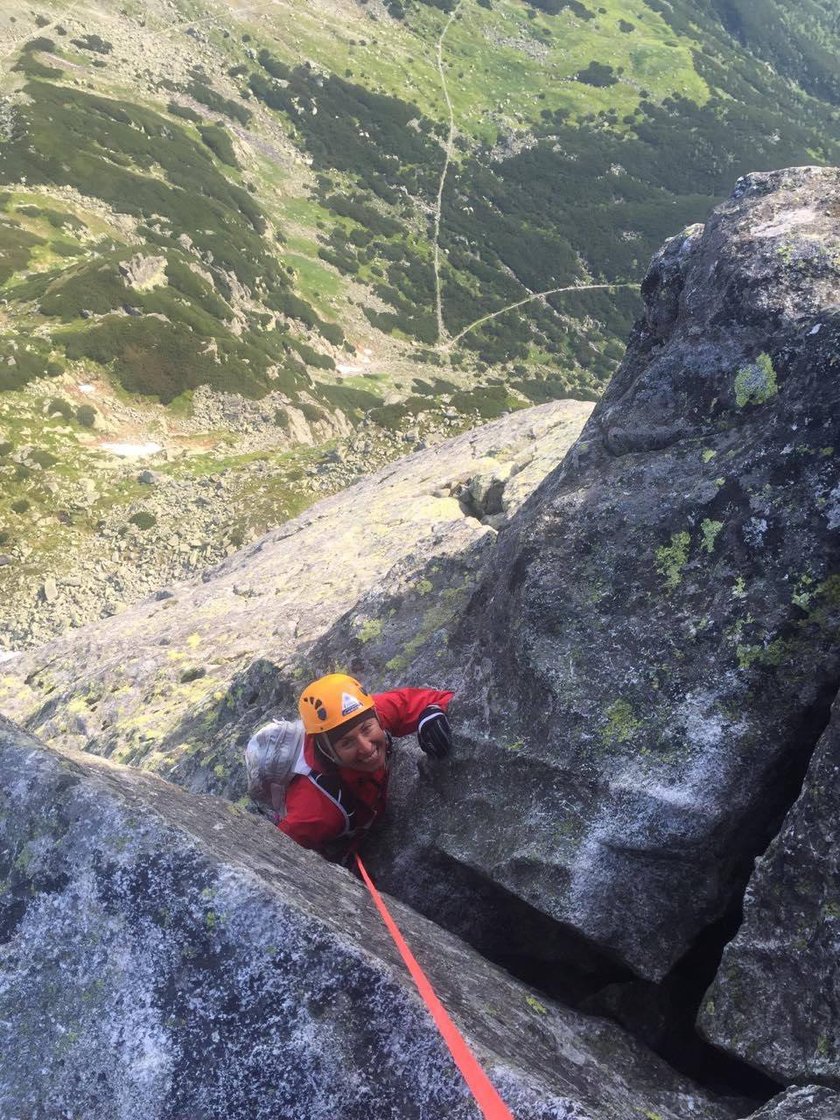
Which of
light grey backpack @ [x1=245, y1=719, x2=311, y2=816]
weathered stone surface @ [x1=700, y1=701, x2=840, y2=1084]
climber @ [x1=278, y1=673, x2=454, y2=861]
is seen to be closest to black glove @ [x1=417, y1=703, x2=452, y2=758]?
climber @ [x1=278, y1=673, x2=454, y2=861]

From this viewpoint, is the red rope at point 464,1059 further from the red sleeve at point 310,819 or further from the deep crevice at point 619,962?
the red sleeve at point 310,819

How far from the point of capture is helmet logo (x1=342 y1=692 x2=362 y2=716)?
7137mm

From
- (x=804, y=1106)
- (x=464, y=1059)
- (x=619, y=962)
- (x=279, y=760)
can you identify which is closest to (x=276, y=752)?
(x=279, y=760)

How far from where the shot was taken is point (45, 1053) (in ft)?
14.1

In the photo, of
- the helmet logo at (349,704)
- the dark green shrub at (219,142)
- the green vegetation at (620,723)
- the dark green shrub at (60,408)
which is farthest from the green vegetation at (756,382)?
the dark green shrub at (219,142)

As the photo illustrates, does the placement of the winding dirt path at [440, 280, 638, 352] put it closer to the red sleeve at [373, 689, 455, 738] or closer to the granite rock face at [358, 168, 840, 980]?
the granite rock face at [358, 168, 840, 980]

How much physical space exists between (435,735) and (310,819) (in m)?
1.40

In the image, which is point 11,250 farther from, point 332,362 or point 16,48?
point 16,48

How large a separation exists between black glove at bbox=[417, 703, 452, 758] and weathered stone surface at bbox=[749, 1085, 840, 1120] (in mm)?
3956

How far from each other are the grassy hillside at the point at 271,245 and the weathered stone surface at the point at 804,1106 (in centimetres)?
3736

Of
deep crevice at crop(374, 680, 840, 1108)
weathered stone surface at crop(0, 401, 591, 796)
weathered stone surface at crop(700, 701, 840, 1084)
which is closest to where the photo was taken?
weathered stone surface at crop(700, 701, 840, 1084)

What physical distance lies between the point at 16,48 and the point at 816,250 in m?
146

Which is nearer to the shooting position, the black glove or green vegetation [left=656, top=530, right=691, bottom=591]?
green vegetation [left=656, top=530, right=691, bottom=591]

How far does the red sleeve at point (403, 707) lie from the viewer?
8125 millimetres
